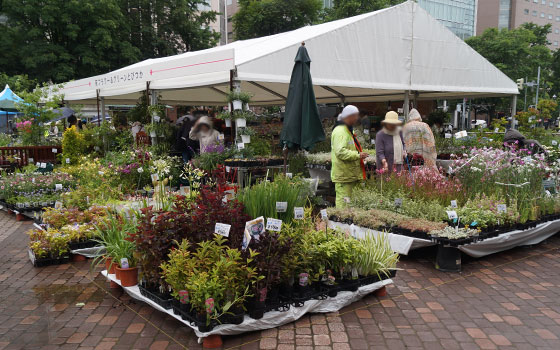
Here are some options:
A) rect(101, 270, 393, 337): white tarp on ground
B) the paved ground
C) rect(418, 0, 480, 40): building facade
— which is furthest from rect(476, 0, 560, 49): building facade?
rect(101, 270, 393, 337): white tarp on ground

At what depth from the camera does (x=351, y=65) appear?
8109 millimetres

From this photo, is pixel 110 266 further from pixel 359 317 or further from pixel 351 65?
pixel 351 65

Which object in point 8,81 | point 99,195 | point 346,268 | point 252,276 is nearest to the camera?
point 252,276

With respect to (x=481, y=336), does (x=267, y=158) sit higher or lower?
higher

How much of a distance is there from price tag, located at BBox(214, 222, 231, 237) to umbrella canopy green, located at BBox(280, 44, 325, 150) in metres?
2.67

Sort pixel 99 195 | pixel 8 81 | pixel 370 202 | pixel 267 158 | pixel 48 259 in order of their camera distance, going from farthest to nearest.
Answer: pixel 8 81
pixel 267 158
pixel 99 195
pixel 370 202
pixel 48 259

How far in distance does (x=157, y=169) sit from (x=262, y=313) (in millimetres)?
4200

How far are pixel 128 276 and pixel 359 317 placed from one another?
6.57 ft

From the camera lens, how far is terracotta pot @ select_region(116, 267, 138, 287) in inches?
147

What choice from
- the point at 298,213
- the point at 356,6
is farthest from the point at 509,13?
the point at 298,213

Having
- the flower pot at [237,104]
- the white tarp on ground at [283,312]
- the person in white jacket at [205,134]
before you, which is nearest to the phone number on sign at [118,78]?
the person in white jacket at [205,134]

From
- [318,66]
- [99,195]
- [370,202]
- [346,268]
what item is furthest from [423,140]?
[99,195]

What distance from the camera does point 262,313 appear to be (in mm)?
3172

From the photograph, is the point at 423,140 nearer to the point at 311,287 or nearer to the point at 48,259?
the point at 311,287
